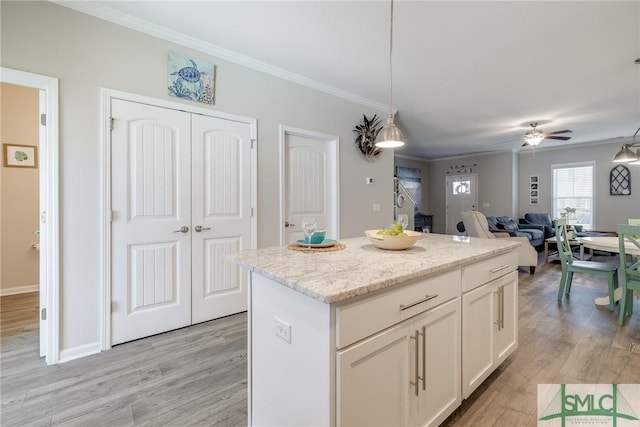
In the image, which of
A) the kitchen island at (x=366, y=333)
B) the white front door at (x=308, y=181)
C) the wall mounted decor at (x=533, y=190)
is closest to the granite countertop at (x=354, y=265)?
the kitchen island at (x=366, y=333)

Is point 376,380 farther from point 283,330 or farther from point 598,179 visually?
point 598,179

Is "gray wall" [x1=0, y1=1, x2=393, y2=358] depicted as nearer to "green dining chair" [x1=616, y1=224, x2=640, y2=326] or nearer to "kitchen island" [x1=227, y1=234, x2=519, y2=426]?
"kitchen island" [x1=227, y1=234, x2=519, y2=426]

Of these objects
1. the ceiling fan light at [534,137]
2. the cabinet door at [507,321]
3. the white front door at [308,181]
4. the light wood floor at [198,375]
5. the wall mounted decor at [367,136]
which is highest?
the ceiling fan light at [534,137]

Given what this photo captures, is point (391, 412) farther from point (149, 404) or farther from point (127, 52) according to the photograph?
point (127, 52)

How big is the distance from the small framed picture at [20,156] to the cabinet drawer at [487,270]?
4961 millimetres

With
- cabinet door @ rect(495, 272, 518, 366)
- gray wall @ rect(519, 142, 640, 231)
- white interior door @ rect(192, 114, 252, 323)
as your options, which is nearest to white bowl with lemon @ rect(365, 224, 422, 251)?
cabinet door @ rect(495, 272, 518, 366)

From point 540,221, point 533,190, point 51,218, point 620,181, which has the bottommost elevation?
point 540,221

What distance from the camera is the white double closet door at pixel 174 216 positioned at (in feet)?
7.72

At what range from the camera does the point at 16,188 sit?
3559 millimetres

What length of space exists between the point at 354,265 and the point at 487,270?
3.03 feet

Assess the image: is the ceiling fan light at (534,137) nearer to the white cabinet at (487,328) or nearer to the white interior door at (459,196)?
the white interior door at (459,196)

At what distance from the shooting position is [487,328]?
1.70 m

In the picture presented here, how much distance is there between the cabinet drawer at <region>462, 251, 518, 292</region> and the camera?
153cm

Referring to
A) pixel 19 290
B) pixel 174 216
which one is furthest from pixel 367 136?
pixel 19 290
